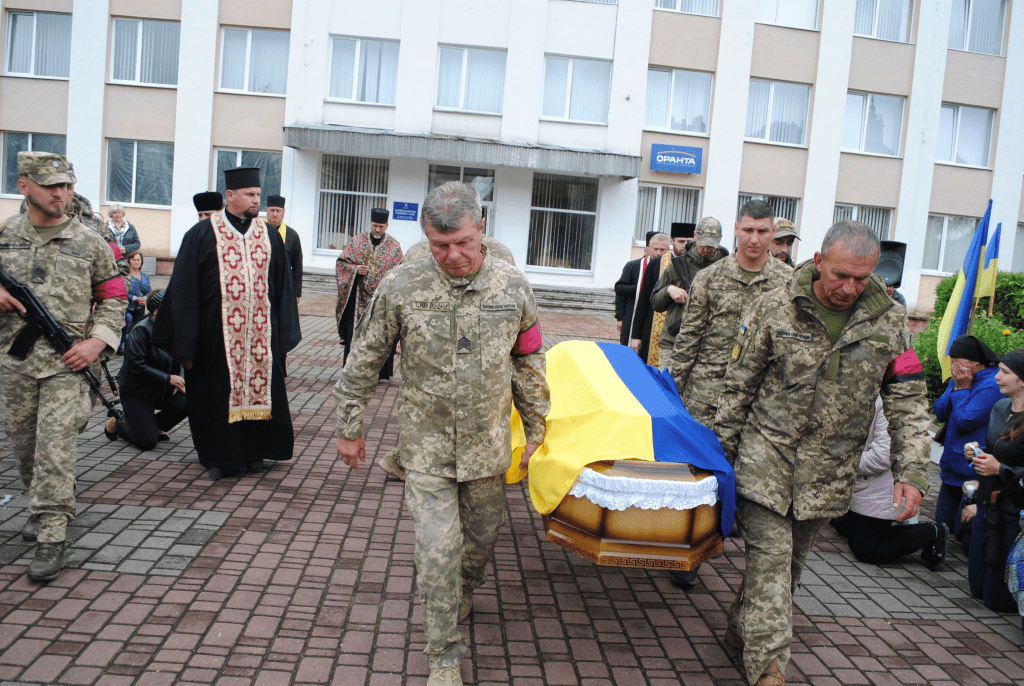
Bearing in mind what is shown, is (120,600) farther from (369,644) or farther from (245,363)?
(245,363)

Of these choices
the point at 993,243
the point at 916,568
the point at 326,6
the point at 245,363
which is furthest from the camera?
the point at 326,6

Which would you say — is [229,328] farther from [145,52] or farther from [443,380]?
[145,52]

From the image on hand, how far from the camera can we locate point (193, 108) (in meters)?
20.3

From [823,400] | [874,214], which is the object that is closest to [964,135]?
[874,214]

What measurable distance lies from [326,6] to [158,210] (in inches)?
277

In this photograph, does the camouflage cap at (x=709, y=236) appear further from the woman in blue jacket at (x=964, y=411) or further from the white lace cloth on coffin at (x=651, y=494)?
the white lace cloth on coffin at (x=651, y=494)

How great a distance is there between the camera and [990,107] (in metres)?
22.6

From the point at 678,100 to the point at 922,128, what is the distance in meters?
7.14

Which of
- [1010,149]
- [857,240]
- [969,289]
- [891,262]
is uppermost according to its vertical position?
[1010,149]

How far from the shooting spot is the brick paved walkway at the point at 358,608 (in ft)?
11.3

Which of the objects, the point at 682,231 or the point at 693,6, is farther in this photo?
the point at 693,6

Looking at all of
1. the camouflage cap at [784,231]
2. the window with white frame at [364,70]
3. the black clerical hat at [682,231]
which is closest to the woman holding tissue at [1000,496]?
the camouflage cap at [784,231]

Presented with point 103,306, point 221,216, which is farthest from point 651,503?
point 221,216

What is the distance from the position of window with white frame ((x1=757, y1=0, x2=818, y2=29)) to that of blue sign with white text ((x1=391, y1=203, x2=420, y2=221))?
35.3 ft
